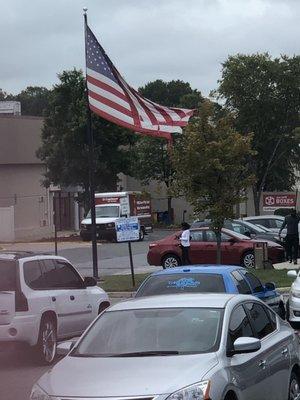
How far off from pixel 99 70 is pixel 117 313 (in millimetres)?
16464

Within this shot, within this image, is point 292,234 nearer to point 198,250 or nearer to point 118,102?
point 198,250

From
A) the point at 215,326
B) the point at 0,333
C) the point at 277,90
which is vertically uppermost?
the point at 277,90

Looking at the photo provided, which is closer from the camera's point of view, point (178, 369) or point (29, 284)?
point (178, 369)

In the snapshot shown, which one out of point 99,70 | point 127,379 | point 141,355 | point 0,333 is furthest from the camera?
point 99,70

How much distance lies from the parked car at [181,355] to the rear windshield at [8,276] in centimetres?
411

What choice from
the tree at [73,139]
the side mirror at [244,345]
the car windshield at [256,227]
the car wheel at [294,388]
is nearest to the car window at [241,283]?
the car wheel at [294,388]

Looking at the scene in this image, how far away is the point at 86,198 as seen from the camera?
49.7 m

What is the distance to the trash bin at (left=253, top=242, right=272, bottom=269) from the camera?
24656 mm

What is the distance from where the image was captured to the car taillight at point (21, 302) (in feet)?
36.3

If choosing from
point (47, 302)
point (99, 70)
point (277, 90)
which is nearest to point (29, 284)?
point (47, 302)

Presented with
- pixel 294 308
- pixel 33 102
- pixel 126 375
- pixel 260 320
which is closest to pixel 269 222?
pixel 294 308

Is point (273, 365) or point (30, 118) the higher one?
point (30, 118)

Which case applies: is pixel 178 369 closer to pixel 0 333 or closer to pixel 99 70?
pixel 0 333

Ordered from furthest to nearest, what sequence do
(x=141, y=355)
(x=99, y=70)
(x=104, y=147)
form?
(x=104, y=147), (x=99, y=70), (x=141, y=355)
